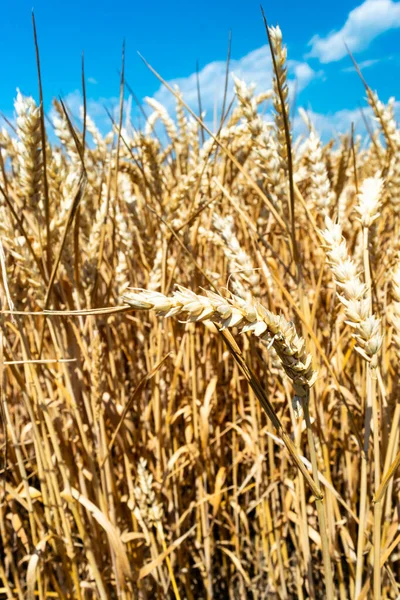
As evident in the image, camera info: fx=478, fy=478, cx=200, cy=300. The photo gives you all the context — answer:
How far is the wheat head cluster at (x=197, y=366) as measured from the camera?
509 mm

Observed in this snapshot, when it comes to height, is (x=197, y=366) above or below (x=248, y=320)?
below

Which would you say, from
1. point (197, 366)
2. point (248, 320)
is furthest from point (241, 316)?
point (197, 366)

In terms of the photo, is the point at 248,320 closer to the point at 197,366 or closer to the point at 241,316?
the point at 241,316

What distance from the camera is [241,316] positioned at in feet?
1.11

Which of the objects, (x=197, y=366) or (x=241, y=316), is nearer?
(x=241, y=316)

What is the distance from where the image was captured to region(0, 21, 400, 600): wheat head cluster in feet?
1.67

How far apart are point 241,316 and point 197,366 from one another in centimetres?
88

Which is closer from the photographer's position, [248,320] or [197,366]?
[248,320]

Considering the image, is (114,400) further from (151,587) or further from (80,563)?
(151,587)

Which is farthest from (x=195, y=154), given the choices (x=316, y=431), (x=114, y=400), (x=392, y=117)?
(x=316, y=431)

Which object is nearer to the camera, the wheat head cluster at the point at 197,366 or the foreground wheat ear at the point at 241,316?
the foreground wheat ear at the point at 241,316

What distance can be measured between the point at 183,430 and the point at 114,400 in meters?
0.37

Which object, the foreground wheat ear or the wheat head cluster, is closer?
the foreground wheat ear

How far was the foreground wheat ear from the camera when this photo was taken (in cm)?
31
